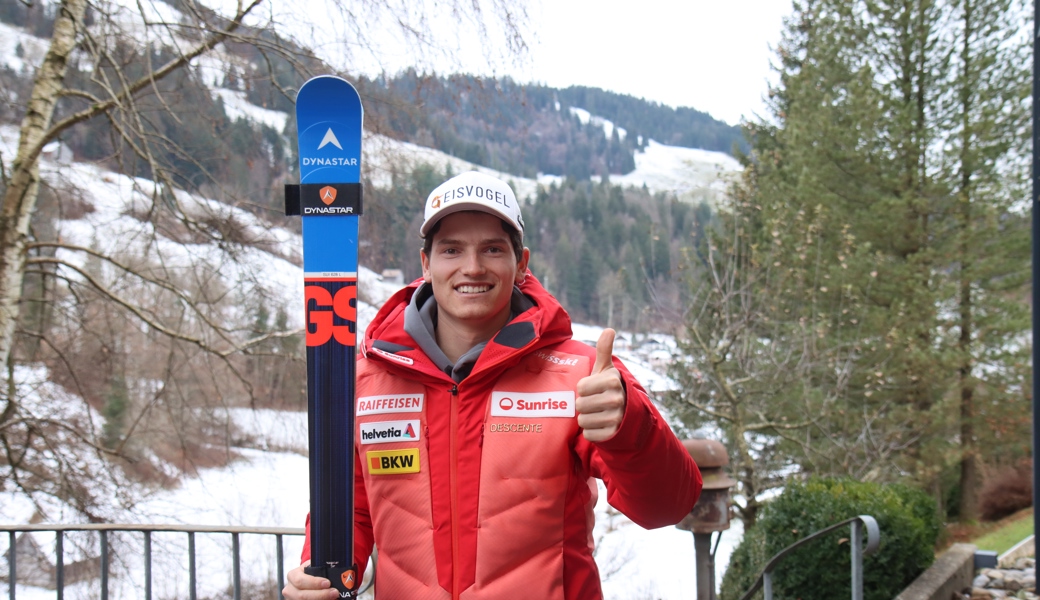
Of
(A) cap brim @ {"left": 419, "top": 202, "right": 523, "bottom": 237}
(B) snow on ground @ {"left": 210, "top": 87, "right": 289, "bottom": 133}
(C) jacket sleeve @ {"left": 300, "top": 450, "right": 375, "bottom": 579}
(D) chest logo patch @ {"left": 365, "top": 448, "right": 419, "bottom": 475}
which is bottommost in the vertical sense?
(C) jacket sleeve @ {"left": 300, "top": 450, "right": 375, "bottom": 579}

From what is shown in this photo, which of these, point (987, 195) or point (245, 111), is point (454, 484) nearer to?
point (245, 111)

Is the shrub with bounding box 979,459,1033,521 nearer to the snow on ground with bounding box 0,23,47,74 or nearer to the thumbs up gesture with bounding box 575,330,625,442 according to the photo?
the thumbs up gesture with bounding box 575,330,625,442

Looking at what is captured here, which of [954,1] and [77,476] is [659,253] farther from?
[77,476]

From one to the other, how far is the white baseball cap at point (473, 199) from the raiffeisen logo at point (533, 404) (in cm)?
39

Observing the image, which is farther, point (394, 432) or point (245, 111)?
point (245, 111)

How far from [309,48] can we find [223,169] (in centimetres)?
125

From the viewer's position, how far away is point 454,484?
160 centimetres

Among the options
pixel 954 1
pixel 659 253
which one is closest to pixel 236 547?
pixel 659 253

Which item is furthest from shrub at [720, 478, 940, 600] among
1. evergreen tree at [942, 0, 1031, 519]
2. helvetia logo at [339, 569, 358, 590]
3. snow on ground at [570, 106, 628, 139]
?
snow on ground at [570, 106, 628, 139]

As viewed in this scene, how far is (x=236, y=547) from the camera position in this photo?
118 inches

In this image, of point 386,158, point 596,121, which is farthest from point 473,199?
point 596,121

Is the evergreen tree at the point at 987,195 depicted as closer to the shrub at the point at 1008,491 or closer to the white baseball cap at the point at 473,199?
the shrub at the point at 1008,491

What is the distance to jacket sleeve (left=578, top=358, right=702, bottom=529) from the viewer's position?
140 centimetres

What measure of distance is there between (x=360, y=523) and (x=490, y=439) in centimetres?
45
